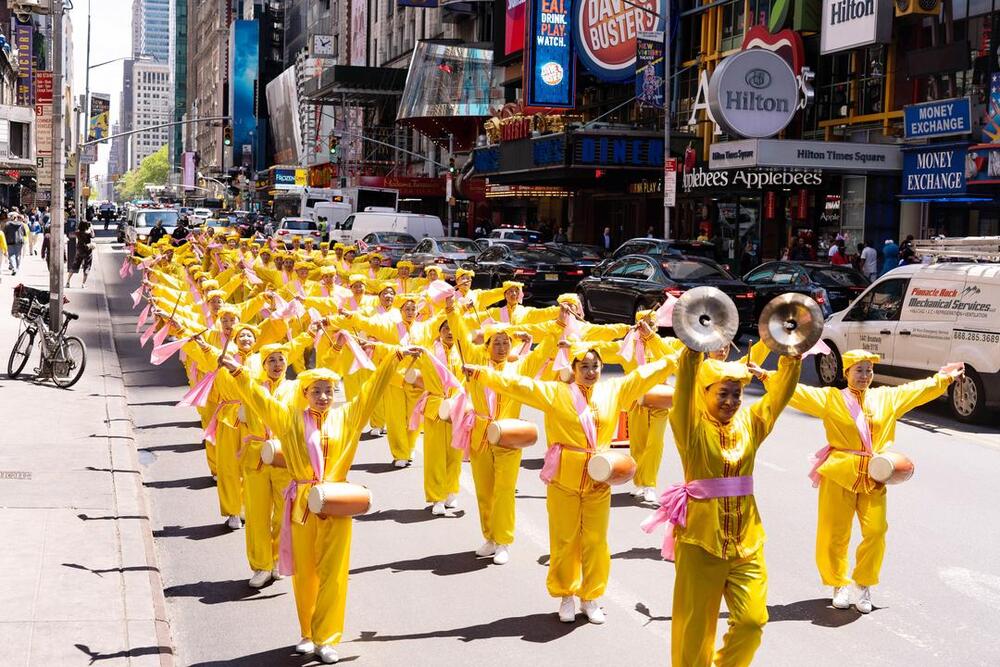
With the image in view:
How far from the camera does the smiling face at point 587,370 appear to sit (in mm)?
7473

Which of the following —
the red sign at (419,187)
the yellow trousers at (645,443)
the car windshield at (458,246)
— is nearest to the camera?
the yellow trousers at (645,443)

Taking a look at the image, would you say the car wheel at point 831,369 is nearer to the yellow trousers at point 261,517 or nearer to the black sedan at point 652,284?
the black sedan at point 652,284

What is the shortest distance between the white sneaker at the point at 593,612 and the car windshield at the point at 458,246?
Answer: 88.0 ft

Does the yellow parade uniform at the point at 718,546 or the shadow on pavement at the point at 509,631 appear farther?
the shadow on pavement at the point at 509,631

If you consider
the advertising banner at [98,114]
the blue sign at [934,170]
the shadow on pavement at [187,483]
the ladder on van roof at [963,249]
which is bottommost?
the shadow on pavement at [187,483]

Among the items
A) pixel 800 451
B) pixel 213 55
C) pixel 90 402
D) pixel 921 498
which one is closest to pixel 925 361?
pixel 800 451

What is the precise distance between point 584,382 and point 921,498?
4882 mm

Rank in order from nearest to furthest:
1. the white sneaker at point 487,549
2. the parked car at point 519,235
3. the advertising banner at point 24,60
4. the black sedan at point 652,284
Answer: the white sneaker at point 487,549, the black sedan at point 652,284, the parked car at point 519,235, the advertising banner at point 24,60

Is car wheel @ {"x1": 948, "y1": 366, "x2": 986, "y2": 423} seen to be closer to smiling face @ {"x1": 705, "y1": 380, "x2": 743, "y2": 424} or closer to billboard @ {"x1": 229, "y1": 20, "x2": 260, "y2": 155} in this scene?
smiling face @ {"x1": 705, "y1": 380, "x2": 743, "y2": 424}

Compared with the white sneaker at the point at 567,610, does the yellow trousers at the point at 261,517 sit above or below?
above

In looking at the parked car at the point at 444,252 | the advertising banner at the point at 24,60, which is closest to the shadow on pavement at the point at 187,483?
the parked car at the point at 444,252

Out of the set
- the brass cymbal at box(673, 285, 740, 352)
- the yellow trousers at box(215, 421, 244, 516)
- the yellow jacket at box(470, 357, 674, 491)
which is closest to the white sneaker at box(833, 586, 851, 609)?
the yellow jacket at box(470, 357, 674, 491)

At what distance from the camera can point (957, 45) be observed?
97.2ft

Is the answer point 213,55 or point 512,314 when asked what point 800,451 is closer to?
point 512,314
